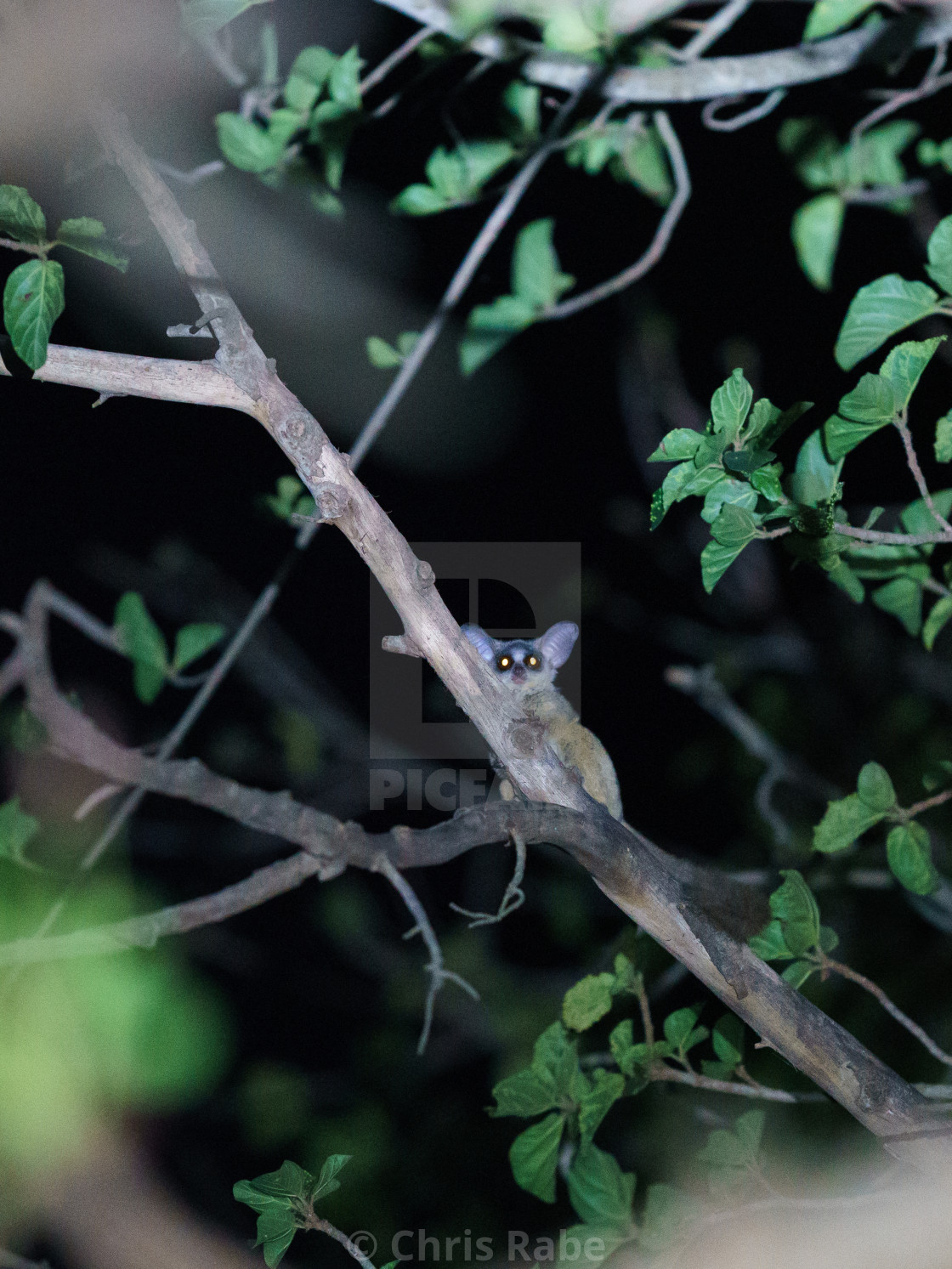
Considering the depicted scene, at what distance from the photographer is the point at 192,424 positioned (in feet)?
14.3

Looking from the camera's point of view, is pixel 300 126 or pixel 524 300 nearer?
pixel 300 126

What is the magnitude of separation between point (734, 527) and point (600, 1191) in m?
1.27

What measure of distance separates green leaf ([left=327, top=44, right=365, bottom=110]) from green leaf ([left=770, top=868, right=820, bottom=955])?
1.73 meters

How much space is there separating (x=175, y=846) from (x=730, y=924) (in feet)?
12.1

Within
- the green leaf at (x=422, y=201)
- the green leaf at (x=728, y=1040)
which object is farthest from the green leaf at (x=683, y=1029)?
the green leaf at (x=422, y=201)

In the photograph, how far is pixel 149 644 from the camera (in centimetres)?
221

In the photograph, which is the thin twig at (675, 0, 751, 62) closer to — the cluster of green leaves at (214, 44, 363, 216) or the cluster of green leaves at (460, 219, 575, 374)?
the cluster of green leaves at (460, 219, 575, 374)

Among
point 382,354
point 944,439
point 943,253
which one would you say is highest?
point 382,354

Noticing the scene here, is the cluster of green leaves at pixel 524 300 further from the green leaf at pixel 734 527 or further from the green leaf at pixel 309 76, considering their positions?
the green leaf at pixel 734 527

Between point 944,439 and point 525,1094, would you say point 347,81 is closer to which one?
point 944,439

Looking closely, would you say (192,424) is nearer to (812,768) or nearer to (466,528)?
(466,528)

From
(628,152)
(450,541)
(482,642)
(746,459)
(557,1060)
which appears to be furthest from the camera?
(450,541)

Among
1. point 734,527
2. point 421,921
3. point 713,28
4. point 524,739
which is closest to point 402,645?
point 524,739

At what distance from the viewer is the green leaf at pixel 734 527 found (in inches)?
50.4
